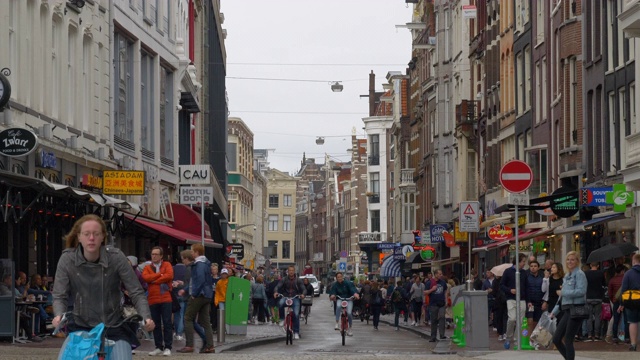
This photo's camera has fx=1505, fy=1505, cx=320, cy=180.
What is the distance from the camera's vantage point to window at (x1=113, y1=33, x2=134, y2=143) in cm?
3962

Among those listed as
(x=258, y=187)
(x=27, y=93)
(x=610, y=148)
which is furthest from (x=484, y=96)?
(x=258, y=187)

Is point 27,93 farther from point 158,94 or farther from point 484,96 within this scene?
point 484,96

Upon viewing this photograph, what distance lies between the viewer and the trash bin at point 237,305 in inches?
1229

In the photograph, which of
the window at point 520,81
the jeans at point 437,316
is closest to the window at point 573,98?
the window at point 520,81

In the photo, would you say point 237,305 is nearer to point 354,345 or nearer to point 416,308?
point 354,345

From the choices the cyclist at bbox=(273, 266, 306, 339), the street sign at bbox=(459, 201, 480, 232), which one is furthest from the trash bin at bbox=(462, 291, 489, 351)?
the street sign at bbox=(459, 201, 480, 232)

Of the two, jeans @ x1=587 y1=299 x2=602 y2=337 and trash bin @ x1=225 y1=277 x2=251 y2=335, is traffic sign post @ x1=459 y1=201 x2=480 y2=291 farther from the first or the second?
trash bin @ x1=225 y1=277 x2=251 y2=335

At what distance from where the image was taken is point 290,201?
611 ft

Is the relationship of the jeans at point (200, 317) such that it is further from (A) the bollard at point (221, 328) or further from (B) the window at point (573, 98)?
(B) the window at point (573, 98)

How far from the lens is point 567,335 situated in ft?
58.6

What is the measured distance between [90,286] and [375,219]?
404ft

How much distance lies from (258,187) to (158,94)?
108m

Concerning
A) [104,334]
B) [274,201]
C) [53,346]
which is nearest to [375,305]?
[53,346]

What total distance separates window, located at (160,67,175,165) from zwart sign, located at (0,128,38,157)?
22429 mm
